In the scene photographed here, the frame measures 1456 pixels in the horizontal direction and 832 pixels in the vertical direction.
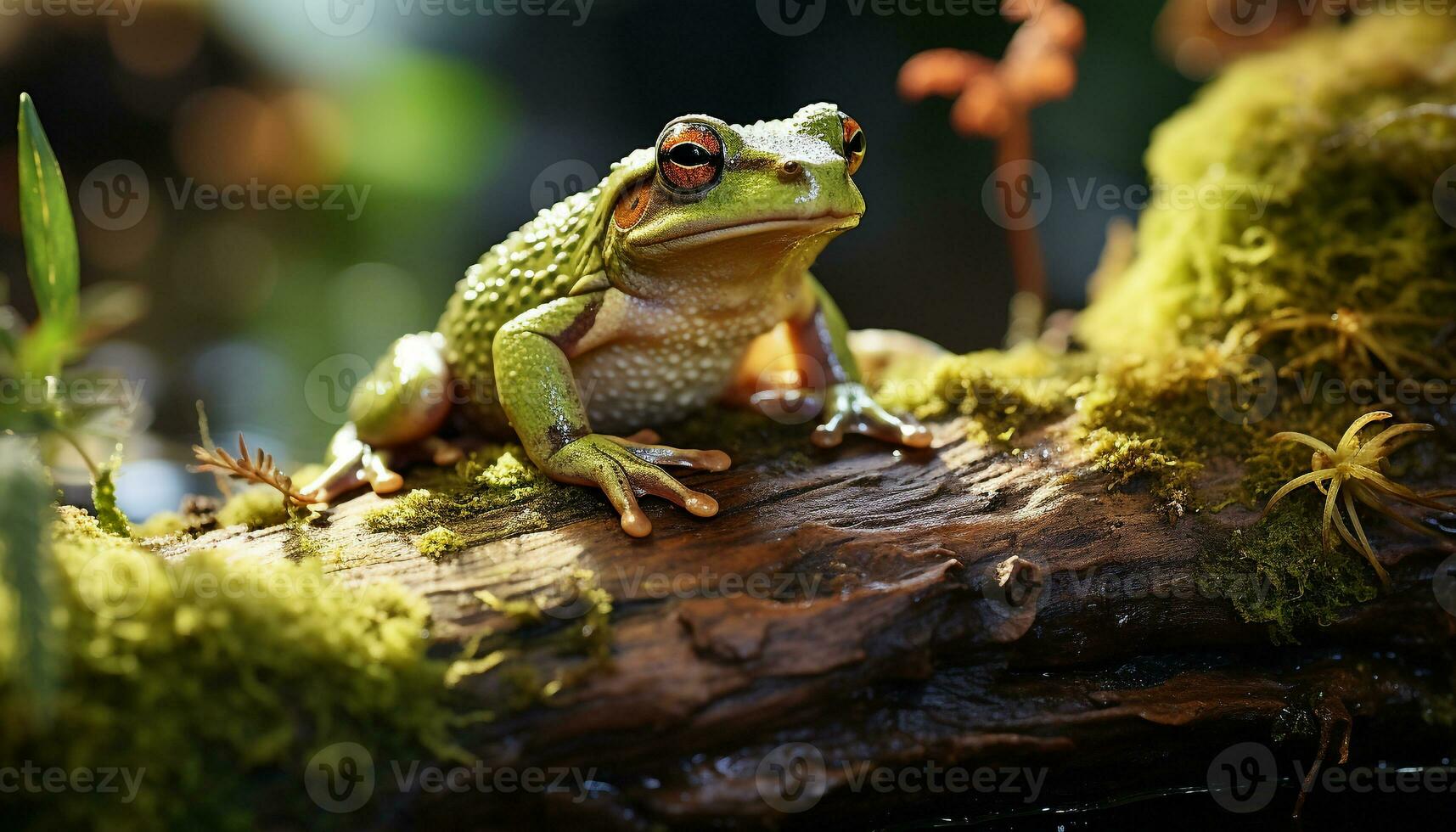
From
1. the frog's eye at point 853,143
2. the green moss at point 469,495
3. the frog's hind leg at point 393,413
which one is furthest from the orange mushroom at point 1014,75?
the green moss at point 469,495

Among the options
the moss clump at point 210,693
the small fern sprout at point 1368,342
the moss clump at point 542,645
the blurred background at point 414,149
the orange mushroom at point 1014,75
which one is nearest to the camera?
the moss clump at point 210,693

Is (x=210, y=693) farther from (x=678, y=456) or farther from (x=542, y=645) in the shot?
(x=678, y=456)

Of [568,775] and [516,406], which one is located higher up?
[516,406]

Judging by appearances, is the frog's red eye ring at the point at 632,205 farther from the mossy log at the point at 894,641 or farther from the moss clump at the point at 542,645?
the moss clump at the point at 542,645

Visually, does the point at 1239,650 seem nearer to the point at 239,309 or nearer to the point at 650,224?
the point at 650,224

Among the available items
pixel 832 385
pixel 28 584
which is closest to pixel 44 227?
pixel 28 584

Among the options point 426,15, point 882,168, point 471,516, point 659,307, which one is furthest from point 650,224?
point 426,15
